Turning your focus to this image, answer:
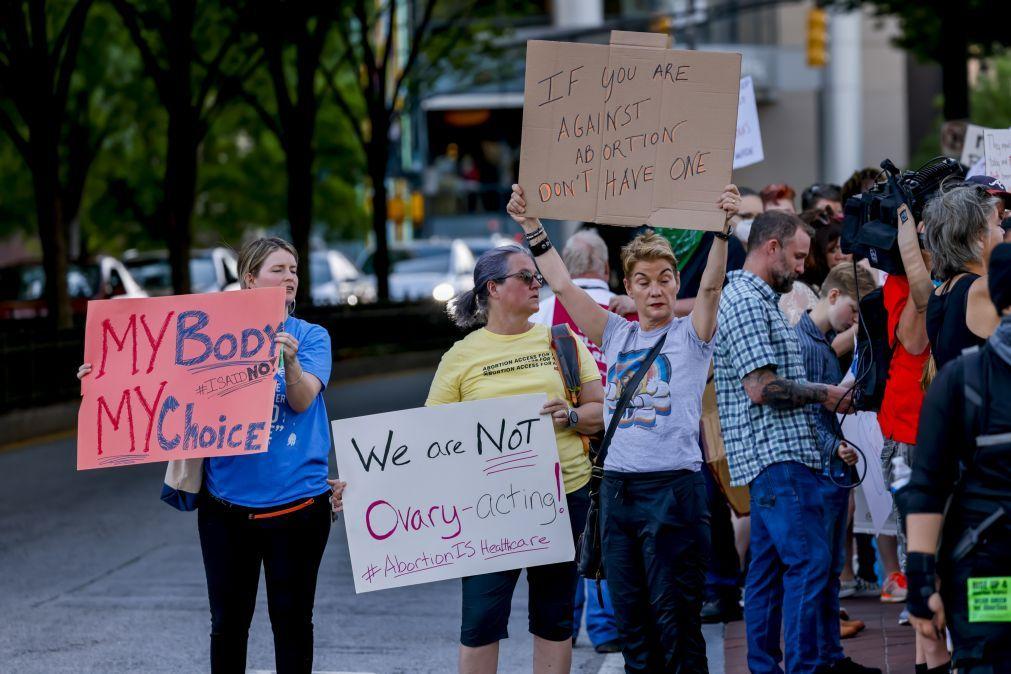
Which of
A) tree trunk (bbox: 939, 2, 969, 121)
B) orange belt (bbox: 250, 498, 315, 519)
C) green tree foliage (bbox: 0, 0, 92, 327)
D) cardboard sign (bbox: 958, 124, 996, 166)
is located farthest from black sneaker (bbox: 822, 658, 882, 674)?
green tree foliage (bbox: 0, 0, 92, 327)

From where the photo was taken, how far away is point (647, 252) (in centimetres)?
564

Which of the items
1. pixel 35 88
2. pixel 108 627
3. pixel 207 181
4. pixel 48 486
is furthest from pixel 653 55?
pixel 207 181

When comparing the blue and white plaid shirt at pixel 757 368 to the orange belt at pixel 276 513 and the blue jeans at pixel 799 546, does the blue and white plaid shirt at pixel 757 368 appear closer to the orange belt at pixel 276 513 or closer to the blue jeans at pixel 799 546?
the blue jeans at pixel 799 546

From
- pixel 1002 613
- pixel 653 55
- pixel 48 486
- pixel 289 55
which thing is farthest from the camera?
pixel 289 55

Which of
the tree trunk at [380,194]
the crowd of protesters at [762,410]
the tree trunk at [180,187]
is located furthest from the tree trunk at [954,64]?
the crowd of protesters at [762,410]

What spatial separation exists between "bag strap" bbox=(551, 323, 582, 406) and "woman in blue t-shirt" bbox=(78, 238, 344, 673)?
33.5 inches

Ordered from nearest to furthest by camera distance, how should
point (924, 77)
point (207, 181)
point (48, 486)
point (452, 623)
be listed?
point (452, 623)
point (48, 486)
point (207, 181)
point (924, 77)

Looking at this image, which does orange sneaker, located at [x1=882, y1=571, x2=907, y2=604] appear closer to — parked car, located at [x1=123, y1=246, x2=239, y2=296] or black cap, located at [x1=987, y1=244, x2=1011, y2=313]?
black cap, located at [x1=987, y1=244, x2=1011, y2=313]

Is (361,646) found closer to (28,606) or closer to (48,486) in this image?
(28,606)

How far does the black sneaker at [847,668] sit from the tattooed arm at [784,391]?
3.40ft

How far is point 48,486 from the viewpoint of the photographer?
12.7m

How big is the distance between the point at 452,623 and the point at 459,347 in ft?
8.56

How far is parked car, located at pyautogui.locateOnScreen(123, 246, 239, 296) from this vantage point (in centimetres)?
2408

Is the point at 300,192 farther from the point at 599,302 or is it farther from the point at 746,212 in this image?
the point at 599,302
